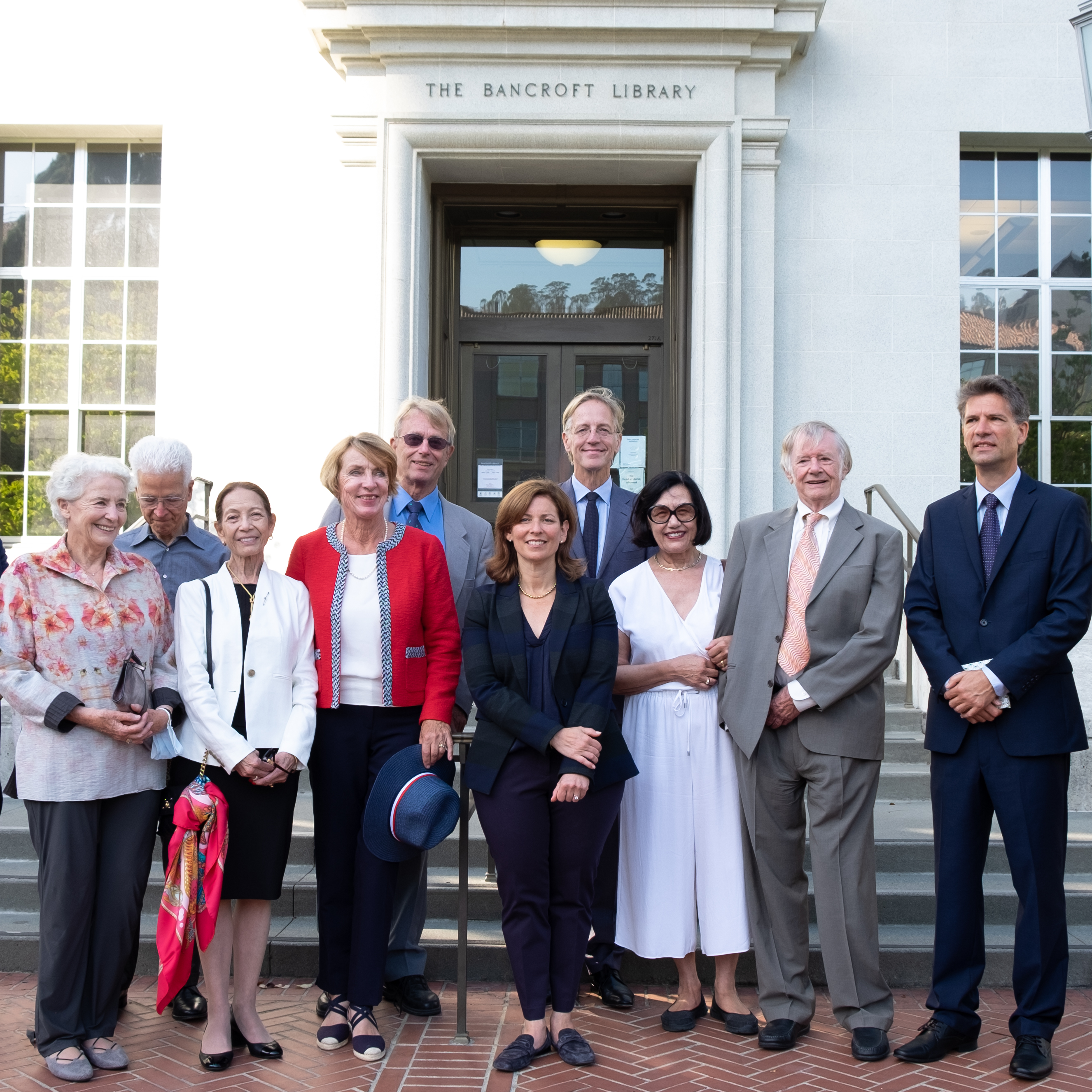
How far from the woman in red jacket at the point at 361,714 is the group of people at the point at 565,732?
1 centimetres

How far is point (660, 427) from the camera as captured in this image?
8.98 metres

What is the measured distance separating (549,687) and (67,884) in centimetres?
180

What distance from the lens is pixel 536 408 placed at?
8.98 meters

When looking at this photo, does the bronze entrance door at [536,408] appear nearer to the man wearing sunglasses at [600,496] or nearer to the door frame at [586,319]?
the door frame at [586,319]

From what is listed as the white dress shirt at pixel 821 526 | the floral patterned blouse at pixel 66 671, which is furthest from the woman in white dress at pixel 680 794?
the floral patterned blouse at pixel 66 671

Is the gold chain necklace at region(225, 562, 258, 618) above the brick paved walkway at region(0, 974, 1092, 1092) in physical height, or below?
above

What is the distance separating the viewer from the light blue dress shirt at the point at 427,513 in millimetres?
4660

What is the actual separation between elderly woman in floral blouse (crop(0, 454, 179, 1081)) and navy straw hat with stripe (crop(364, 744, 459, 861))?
808mm

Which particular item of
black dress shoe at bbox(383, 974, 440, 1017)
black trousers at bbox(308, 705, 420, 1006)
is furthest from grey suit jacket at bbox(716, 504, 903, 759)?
black dress shoe at bbox(383, 974, 440, 1017)

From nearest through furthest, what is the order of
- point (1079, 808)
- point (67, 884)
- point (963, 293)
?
point (67, 884) < point (1079, 808) < point (963, 293)

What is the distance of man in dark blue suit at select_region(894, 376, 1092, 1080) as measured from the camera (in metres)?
3.94

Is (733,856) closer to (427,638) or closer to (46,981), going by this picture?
(427,638)

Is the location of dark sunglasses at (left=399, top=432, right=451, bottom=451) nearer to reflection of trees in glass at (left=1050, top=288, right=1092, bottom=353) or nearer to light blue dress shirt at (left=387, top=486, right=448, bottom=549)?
light blue dress shirt at (left=387, top=486, right=448, bottom=549)

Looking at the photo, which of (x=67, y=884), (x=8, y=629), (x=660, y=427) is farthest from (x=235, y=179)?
(x=67, y=884)
